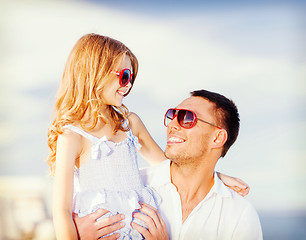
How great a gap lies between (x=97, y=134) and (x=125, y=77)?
32 cm

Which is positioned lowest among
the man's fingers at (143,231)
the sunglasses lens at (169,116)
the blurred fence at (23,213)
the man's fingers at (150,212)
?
the blurred fence at (23,213)

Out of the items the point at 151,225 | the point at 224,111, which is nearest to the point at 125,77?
the point at 224,111

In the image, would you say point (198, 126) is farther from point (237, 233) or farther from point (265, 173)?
point (265, 173)

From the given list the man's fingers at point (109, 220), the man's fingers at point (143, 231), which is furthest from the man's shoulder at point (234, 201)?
the man's fingers at point (109, 220)

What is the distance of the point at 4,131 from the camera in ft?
9.99

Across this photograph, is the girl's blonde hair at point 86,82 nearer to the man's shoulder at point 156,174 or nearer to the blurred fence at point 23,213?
the man's shoulder at point 156,174

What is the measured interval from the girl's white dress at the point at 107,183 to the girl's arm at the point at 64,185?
7 centimetres

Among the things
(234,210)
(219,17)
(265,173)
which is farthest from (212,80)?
(234,210)

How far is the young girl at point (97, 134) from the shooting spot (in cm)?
222

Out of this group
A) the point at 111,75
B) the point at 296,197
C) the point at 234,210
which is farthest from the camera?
the point at 296,197

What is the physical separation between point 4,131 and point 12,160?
20 cm

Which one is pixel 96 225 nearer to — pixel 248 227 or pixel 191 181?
pixel 191 181

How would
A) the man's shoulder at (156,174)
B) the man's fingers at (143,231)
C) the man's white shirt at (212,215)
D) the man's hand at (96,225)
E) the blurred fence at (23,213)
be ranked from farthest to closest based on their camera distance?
the blurred fence at (23,213) < the man's shoulder at (156,174) < the man's white shirt at (212,215) < the man's fingers at (143,231) < the man's hand at (96,225)

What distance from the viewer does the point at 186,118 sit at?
2527mm
